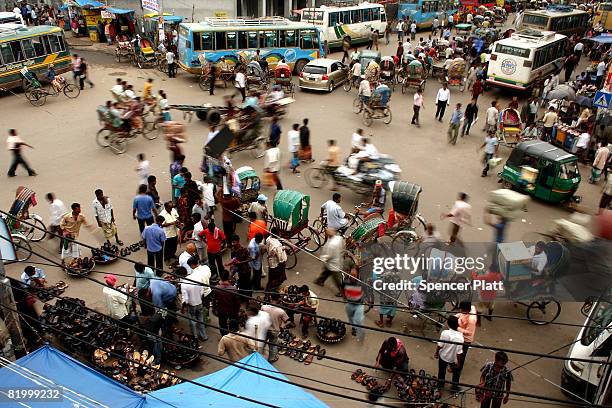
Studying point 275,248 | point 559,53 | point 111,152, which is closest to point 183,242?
point 275,248

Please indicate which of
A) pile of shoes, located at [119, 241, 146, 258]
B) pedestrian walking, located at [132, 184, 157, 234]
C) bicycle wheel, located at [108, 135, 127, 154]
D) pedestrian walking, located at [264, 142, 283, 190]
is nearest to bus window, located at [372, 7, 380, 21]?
bicycle wheel, located at [108, 135, 127, 154]

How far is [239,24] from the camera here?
22.2 metres

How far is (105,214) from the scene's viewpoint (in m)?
10.6

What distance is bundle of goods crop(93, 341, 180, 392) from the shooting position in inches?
295

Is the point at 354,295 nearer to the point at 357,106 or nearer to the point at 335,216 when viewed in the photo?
the point at 335,216

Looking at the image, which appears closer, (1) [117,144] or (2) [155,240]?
(2) [155,240]

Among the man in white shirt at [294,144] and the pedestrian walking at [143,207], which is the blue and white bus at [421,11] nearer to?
the man in white shirt at [294,144]

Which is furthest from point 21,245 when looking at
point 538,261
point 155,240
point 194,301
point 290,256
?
point 538,261

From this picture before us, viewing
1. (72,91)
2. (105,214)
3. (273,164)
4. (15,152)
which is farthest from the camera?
(72,91)

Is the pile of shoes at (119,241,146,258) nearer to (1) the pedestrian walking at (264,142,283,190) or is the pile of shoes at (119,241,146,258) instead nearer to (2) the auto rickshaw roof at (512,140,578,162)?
(1) the pedestrian walking at (264,142,283,190)

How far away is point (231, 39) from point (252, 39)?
90 centimetres

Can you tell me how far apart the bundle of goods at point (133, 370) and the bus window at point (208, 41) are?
1569cm

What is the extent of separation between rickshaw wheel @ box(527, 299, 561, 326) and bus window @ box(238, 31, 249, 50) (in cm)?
1628

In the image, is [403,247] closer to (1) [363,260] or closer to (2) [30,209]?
(1) [363,260]
